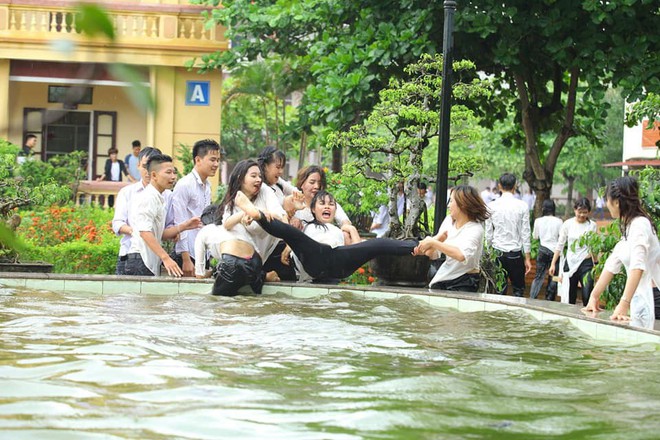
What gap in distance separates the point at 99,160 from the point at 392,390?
2393 cm

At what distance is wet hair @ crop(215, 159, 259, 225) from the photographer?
1030 centimetres

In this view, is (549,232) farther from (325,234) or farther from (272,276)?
(272,276)

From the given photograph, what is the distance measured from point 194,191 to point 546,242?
5939 mm

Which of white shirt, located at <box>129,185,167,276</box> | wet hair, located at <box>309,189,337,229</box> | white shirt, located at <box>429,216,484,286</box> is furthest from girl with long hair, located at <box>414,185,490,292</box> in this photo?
white shirt, located at <box>129,185,167,276</box>

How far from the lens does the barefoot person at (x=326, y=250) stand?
400 inches

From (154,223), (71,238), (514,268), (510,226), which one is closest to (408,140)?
(510,226)

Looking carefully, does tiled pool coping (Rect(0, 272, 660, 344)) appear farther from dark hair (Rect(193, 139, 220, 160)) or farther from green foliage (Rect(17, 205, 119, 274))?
dark hair (Rect(193, 139, 220, 160))

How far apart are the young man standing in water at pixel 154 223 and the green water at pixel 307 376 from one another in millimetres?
867

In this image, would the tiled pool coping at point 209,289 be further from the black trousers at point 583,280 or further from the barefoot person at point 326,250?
the black trousers at point 583,280

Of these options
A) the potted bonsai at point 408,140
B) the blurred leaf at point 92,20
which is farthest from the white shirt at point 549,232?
the blurred leaf at point 92,20

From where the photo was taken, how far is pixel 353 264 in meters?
11.0

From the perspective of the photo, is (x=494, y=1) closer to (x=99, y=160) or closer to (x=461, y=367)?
(x=461, y=367)

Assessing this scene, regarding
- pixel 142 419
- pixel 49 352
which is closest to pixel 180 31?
pixel 49 352

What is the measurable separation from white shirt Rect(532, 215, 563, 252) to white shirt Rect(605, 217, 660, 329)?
6.30 m
